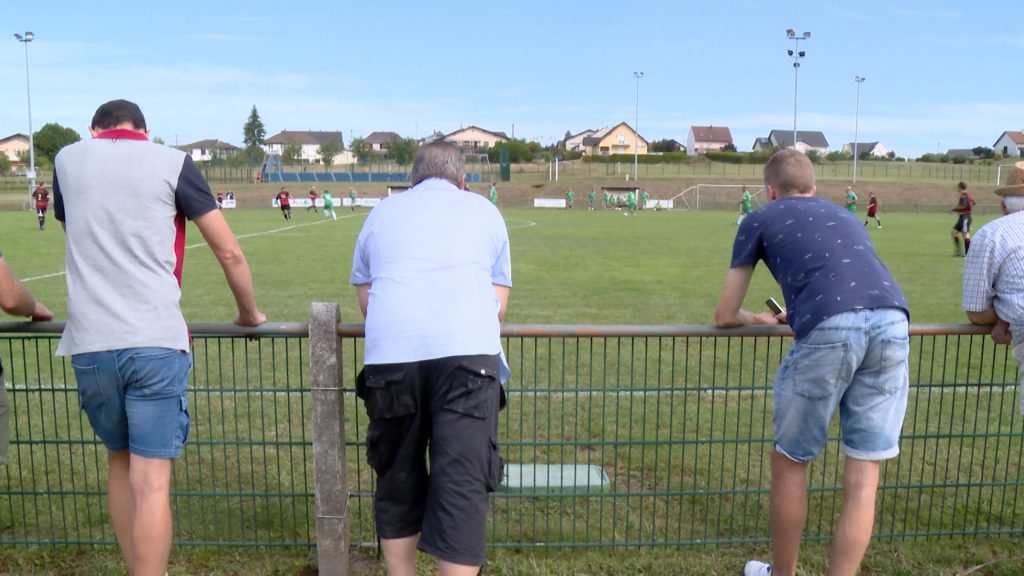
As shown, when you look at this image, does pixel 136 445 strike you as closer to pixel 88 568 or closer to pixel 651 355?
pixel 88 568

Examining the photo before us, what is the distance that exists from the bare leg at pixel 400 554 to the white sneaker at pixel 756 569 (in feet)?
5.03

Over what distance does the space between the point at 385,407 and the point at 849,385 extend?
1.70m

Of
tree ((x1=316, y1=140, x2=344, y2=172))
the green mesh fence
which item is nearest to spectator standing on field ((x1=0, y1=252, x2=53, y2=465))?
→ the green mesh fence

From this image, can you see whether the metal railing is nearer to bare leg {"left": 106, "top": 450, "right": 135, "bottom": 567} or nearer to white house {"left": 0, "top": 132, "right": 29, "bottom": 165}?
bare leg {"left": 106, "top": 450, "right": 135, "bottom": 567}

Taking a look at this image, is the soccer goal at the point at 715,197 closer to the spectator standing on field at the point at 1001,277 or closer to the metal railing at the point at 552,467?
the metal railing at the point at 552,467

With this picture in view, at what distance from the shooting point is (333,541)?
147 inches

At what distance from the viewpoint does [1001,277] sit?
358 centimetres

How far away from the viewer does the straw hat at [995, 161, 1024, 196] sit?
147 inches

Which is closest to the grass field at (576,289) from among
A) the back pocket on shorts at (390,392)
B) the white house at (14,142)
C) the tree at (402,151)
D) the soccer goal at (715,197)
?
the back pocket on shorts at (390,392)

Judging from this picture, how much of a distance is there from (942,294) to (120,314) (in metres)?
13.0

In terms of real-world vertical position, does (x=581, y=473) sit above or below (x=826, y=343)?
below

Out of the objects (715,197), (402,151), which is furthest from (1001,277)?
(402,151)

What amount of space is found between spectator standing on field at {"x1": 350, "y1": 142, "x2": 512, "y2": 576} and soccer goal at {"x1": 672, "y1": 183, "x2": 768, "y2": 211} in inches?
2255

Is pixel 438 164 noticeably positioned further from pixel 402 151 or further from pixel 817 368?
pixel 402 151
